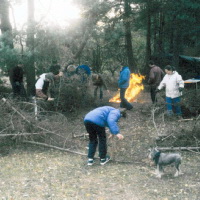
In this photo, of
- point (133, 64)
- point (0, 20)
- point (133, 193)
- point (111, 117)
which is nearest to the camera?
point (133, 193)

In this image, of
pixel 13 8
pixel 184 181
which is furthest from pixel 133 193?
pixel 13 8

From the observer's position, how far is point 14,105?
26.7ft

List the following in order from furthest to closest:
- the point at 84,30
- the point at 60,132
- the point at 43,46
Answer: the point at 84,30 → the point at 43,46 → the point at 60,132

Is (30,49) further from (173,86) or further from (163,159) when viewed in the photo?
(163,159)

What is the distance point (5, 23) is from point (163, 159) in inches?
387

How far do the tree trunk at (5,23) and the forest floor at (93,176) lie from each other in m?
3.17

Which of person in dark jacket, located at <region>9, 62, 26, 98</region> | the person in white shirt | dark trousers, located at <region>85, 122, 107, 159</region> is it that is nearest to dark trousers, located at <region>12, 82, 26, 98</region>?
person in dark jacket, located at <region>9, 62, 26, 98</region>

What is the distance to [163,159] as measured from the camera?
5.54 meters

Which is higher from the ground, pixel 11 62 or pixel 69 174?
pixel 11 62

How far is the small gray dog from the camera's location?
5.48 m

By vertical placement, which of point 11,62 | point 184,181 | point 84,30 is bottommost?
point 184,181

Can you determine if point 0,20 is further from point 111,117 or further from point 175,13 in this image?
point 111,117

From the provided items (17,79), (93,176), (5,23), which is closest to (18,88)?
(17,79)

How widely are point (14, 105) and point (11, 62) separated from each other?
1476 mm
